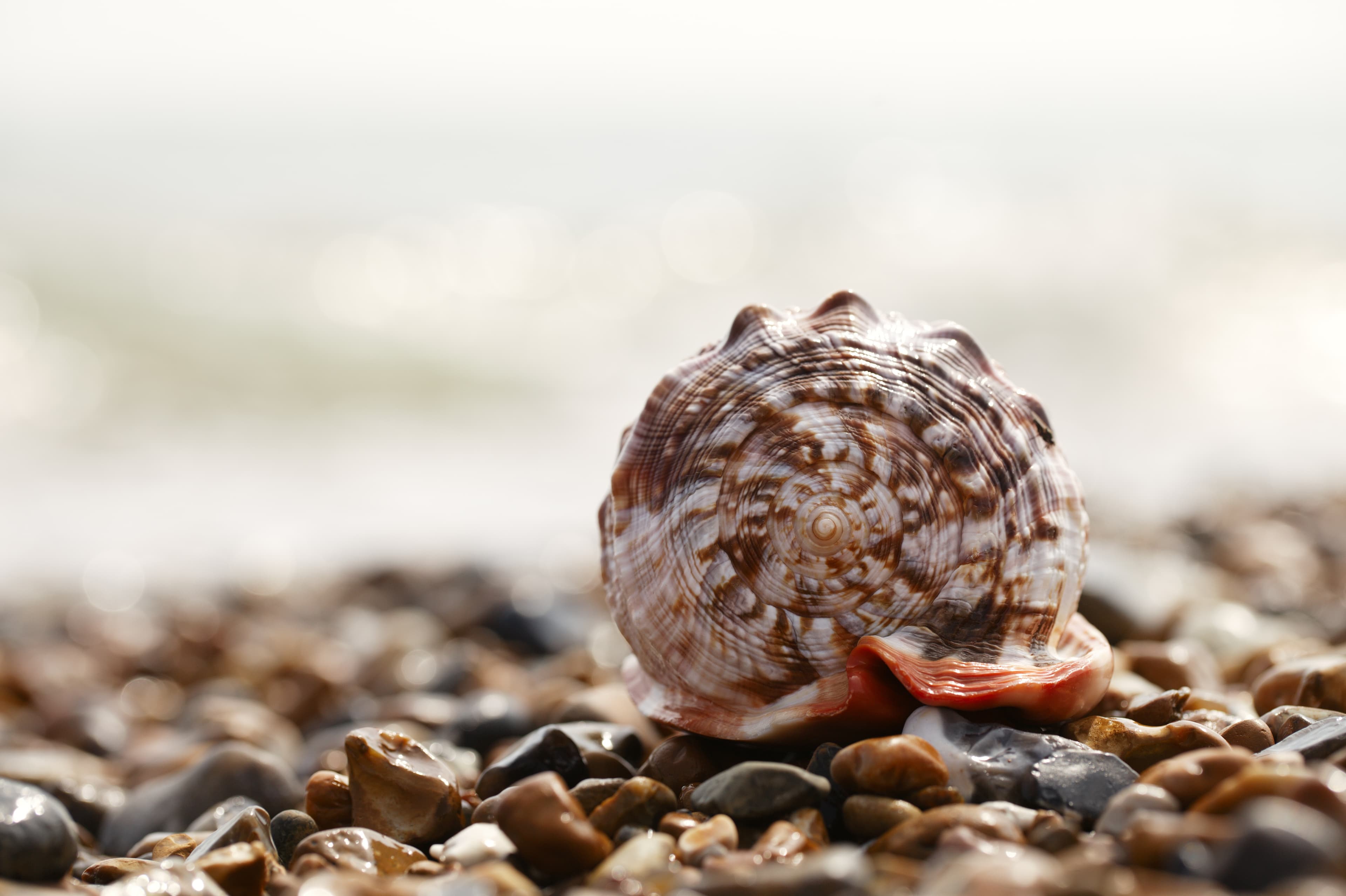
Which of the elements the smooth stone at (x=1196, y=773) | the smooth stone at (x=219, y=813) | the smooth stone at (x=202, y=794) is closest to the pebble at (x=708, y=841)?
the smooth stone at (x=1196, y=773)

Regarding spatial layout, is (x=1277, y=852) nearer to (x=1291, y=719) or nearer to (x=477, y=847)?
(x=1291, y=719)

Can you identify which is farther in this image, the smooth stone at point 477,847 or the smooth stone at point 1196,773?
the smooth stone at point 477,847

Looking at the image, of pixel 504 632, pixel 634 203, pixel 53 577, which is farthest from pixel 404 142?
pixel 504 632

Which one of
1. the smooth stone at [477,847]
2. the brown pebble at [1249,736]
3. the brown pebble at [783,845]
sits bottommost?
the smooth stone at [477,847]

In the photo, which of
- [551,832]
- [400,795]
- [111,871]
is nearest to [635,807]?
[551,832]

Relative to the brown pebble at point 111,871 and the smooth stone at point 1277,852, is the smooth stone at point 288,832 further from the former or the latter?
the smooth stone at point 1277,852

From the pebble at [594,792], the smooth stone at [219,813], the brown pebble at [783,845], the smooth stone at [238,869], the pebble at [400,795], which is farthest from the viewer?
the smooth stone at [219,813]

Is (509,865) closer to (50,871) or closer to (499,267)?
(50,871)

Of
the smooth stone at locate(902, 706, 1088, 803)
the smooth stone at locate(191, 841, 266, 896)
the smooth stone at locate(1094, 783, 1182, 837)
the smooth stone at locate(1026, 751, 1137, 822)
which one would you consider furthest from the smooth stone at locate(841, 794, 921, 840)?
the smooth stone at locate(191, 841, 266, 896)
